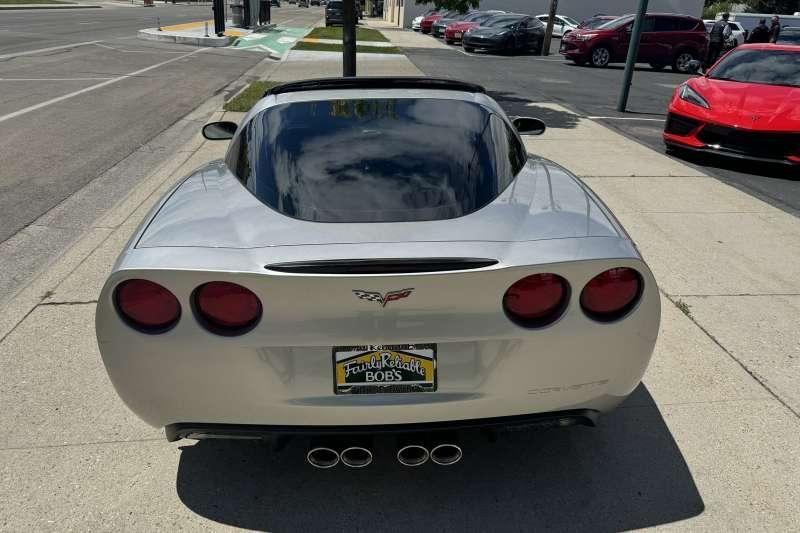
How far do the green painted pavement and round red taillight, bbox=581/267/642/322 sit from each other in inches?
877

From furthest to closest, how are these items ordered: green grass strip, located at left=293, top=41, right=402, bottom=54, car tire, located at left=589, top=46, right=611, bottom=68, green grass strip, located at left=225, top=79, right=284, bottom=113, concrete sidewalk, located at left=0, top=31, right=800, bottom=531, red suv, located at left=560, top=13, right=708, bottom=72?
1. green grass strip, located at left=293, top=41, right=402, bottom=54
2. car tire, located at left=589, top=46, right=611, bottom=68
3. red suv, located at left=560, top=13, right=708, bottom=72
4. green grass strip, located at left=225, top=79, right=284, bottom=113
5. concrete sidewalk, located at left=0, top=31, right=800, bottom=531

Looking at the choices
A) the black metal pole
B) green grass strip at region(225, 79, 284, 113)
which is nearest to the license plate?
green grass strip at region(225, 79, 284, 113)

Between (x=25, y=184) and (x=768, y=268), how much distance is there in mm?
6964

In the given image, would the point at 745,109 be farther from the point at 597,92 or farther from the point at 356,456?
the point at 597,92

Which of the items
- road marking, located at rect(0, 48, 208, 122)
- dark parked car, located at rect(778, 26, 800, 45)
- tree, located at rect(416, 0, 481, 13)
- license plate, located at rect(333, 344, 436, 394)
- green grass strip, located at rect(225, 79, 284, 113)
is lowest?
road marking, located at rect(0, 48, 208, 122)

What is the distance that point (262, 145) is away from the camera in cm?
288

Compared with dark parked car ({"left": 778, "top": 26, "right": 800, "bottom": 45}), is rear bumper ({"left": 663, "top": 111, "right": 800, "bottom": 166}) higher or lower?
lower

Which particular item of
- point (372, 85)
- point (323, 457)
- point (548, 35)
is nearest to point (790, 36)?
point (548, 35)

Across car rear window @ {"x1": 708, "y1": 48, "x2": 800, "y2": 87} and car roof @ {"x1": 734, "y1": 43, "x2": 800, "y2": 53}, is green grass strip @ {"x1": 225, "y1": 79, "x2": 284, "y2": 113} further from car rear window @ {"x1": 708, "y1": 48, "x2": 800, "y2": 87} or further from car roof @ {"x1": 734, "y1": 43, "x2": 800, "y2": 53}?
car roof @ {"x1": 734, "y1": 43, "x2": 800, "y2": 53}

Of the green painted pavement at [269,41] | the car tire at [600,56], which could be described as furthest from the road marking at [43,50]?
the car tire at [600,56]

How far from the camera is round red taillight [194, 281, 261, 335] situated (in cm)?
216

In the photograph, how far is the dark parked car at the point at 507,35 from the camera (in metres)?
26.3

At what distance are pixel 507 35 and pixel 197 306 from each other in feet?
87.0

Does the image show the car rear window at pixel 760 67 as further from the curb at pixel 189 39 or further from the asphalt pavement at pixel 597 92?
the curb at pixel 189 39
